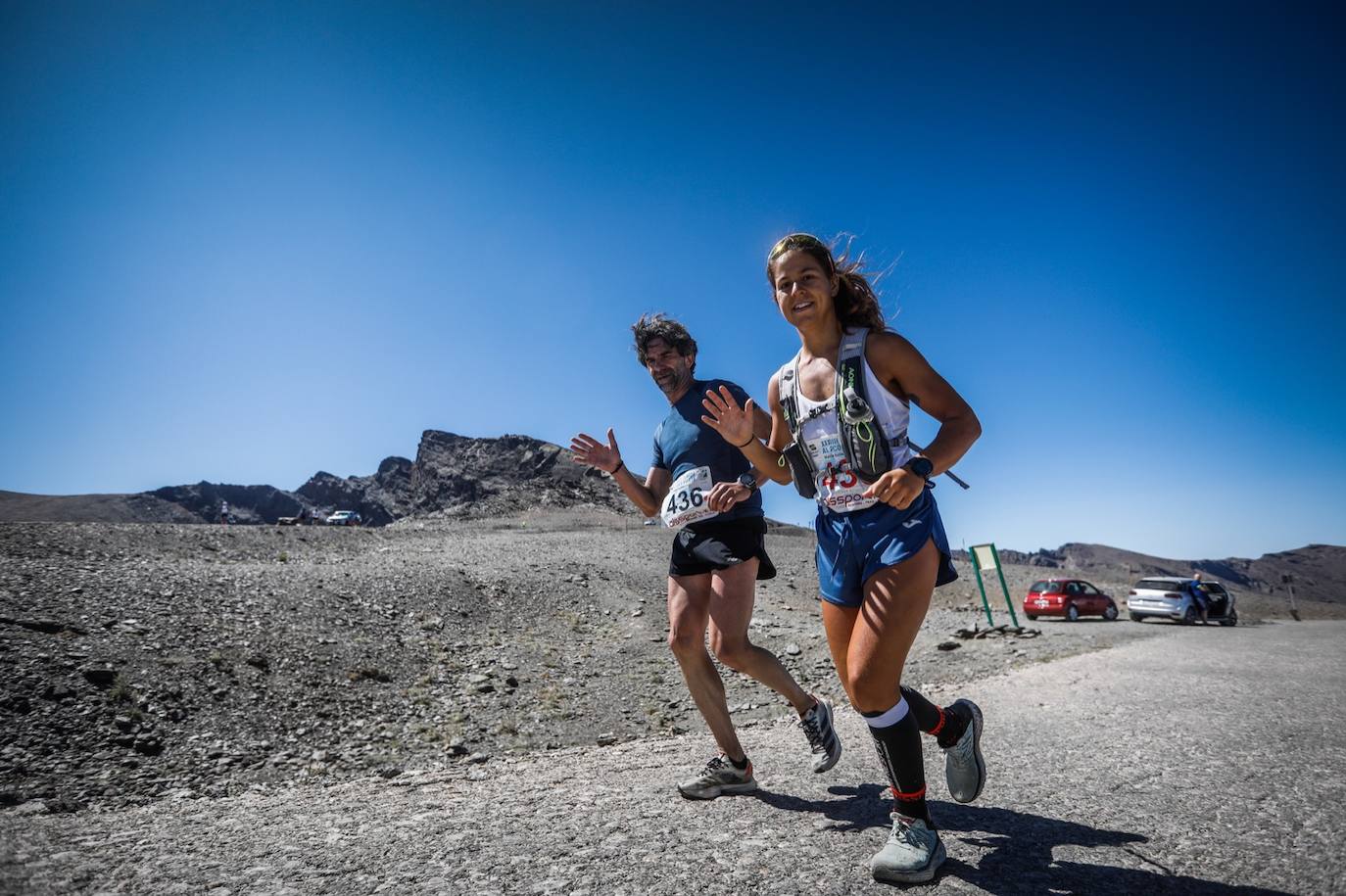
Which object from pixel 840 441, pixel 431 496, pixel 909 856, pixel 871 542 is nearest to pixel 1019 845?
pixel 909 856

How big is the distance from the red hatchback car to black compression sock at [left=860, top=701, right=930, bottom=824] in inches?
860

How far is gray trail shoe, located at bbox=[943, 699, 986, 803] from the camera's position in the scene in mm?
2580

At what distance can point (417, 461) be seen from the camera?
72.2m

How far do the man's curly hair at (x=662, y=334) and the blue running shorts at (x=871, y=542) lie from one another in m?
1.59

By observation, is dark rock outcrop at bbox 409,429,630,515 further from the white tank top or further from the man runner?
the white tank top

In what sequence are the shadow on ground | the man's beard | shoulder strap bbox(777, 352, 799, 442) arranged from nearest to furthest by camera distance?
the shadow on ground → shoulder strap bbox(777, 352, 799, 442) → the man's beard

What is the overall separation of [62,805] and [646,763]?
3.10 metres

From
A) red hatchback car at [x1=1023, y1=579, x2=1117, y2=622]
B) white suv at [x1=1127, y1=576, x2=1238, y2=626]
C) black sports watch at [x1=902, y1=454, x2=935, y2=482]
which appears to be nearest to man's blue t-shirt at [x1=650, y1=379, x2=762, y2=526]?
black sports watch at [x1=902, y1=454, x2=935, y2=482]

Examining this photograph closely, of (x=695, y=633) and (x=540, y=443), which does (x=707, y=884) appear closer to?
(x=695, y=633)

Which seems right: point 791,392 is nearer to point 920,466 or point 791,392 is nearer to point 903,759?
point 920,466

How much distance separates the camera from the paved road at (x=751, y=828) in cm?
217

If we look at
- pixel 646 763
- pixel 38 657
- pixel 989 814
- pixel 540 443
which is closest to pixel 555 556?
pixel 38 657

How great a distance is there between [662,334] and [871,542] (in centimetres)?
187

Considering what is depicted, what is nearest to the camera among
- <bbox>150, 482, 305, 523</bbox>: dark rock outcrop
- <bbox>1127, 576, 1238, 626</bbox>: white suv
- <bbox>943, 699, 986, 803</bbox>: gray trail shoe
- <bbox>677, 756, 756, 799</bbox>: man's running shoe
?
<bbox>943, 699, 986, 803</bbox>: gray trail shoe
